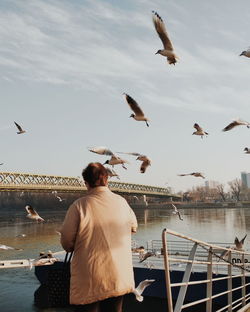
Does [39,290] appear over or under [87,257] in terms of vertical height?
under

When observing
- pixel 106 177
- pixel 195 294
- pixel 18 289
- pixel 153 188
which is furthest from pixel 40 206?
pixel 106 177

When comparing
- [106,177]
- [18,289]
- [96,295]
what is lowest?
[18,289]

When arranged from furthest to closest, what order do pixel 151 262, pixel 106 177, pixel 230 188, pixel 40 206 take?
1. pixel 230 188
2. pixel 40 206
3. pixel 151 262
4. pixel 106 177

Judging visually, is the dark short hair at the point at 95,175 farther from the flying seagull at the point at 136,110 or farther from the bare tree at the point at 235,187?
the bare tree at the point at 235,187

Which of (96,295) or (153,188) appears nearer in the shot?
(96,295)

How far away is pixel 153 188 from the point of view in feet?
331

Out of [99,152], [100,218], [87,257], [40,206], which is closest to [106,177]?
[100,218]

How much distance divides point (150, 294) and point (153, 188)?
87.7 meters

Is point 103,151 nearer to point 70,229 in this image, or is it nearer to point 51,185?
point 70,229

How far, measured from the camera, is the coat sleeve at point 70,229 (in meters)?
2.58

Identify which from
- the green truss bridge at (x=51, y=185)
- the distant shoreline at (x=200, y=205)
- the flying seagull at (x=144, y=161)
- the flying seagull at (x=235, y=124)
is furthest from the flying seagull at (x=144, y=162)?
the distant shoreline at (x=200, y=205)

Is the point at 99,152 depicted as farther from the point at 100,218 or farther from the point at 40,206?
the point at 40,206

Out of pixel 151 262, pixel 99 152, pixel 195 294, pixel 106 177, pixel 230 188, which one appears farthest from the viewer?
pixel 230 188

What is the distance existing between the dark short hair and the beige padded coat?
15 centimetres
